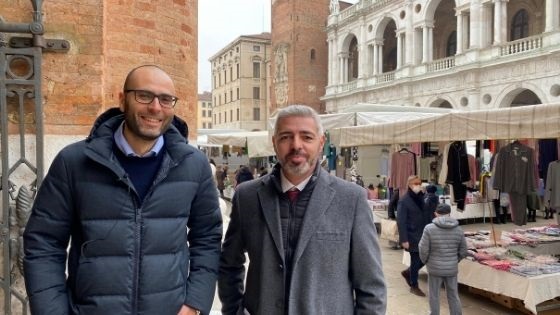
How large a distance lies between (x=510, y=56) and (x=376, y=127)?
606 inches

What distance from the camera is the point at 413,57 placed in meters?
26.8

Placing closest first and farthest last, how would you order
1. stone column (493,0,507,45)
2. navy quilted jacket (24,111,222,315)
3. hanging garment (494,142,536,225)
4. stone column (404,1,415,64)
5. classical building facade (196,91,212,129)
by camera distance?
navy quilted jacket (24,111,222,315) → hanging garment (494,142,536,225) → stone column (493,0,507,45) → stone column (404,1,415,64) → classical building facade (196,91,212,129)

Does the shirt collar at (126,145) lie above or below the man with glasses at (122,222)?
above

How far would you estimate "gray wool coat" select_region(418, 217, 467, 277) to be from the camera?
557 cm

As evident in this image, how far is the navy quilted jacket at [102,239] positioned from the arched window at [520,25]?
27.1 m

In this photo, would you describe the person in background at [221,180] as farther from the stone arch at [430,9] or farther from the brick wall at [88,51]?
the stone arch at [430,9]

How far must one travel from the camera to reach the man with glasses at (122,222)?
1841 millimetres

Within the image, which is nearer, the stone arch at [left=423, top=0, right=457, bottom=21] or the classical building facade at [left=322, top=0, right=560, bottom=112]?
the classical building facade at [left=322, top=0, right=560, bottom=112]

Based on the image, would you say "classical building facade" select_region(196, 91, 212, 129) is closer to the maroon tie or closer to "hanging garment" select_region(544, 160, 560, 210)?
"hanging garment" select_region(544, 160, 560, 210)

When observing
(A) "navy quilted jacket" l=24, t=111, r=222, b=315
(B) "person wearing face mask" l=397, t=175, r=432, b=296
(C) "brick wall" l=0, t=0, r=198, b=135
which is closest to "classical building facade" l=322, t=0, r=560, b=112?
(B) "person wearing face mask" l=397, t=175, r=432, b=296

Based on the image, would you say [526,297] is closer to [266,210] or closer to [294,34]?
[266,210]

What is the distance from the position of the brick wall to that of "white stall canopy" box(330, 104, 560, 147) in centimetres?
441

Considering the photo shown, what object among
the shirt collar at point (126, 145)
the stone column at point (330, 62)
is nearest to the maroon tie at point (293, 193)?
the shirt collar at point (126, 145)

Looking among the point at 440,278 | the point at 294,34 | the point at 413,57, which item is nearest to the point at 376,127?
the point at 440,278
